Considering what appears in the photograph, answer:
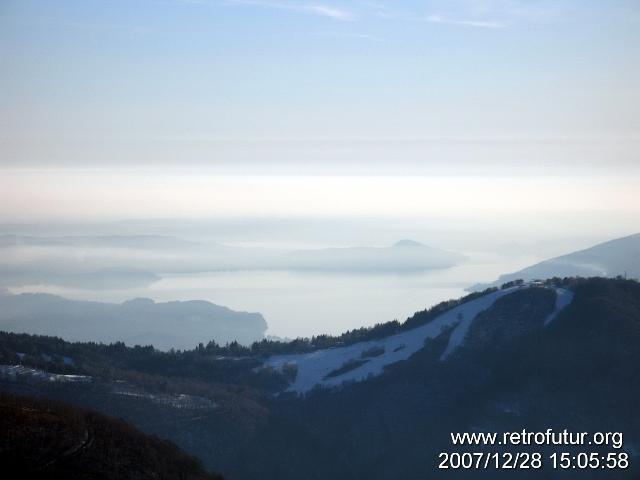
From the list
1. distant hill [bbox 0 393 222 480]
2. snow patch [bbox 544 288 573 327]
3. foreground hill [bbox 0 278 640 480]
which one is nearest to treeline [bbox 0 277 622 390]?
foreground hill [bbox 0 278 640 480]

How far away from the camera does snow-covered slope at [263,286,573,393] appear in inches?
3125

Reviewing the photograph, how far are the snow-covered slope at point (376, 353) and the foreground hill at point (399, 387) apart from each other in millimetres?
138

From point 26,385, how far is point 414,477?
24.1 metres

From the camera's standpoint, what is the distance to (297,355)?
86.1 m

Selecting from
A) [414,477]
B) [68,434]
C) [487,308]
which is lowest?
[414,477]

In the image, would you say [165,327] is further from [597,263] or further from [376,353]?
[376,353]

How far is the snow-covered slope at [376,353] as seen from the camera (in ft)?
260

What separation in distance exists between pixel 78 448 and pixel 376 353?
1561 inches

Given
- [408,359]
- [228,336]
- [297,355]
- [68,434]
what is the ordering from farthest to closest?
[228,336]
[297,355]
[408,359]
[68,434]

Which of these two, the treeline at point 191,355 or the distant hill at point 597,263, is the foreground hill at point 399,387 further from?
the distant hill at point 597,263

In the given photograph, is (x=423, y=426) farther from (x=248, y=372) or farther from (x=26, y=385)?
(x=26, y=385)

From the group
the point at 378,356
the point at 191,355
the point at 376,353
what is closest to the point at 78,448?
the point at 378,356

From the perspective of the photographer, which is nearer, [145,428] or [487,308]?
[145,428]

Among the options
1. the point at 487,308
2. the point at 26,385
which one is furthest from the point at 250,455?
the point at 487,308
